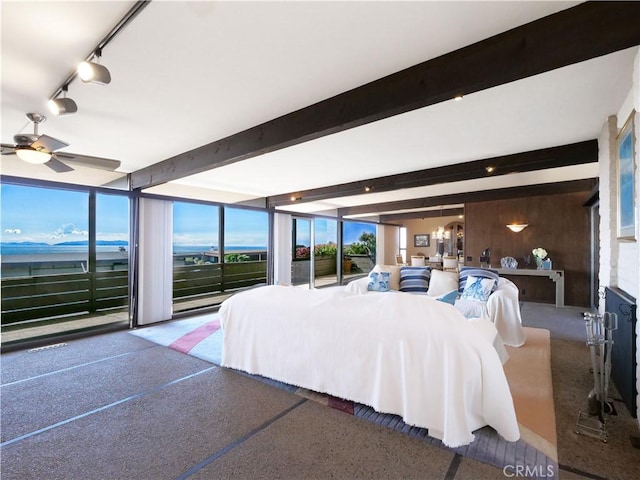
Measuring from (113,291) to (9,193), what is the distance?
2269 mm

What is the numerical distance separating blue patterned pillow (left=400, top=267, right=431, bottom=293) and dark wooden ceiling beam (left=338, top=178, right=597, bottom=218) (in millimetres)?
3246

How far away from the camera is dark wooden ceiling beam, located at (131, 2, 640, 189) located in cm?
154

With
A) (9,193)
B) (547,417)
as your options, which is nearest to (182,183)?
(9,193)

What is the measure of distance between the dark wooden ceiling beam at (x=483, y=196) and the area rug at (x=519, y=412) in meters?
3.41

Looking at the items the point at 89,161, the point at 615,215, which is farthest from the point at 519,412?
the point at 89,161

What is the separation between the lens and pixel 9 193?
4.53 meters

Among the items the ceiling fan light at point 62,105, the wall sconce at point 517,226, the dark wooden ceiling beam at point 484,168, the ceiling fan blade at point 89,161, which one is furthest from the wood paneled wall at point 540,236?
the ceiling fan light at point 62,105

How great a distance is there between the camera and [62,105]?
2.23 meters

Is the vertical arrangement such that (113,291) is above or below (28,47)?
below

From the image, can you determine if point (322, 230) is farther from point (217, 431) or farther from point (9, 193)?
point (217, 431)

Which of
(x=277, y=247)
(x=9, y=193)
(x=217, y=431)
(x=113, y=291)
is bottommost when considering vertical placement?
(x=217, y=431)

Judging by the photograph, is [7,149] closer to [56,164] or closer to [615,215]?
[56,164]

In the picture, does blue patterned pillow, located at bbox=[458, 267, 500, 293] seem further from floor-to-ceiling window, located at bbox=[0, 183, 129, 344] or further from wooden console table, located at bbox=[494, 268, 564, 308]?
floor-to-ceiling window, located at bbox=[0, 183, 129, 344]

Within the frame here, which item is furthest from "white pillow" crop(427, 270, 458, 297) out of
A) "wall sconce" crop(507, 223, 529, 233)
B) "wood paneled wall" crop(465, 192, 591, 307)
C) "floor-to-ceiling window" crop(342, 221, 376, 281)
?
"floor-to-ceiling window" crop(342, 221, 376, 281)
